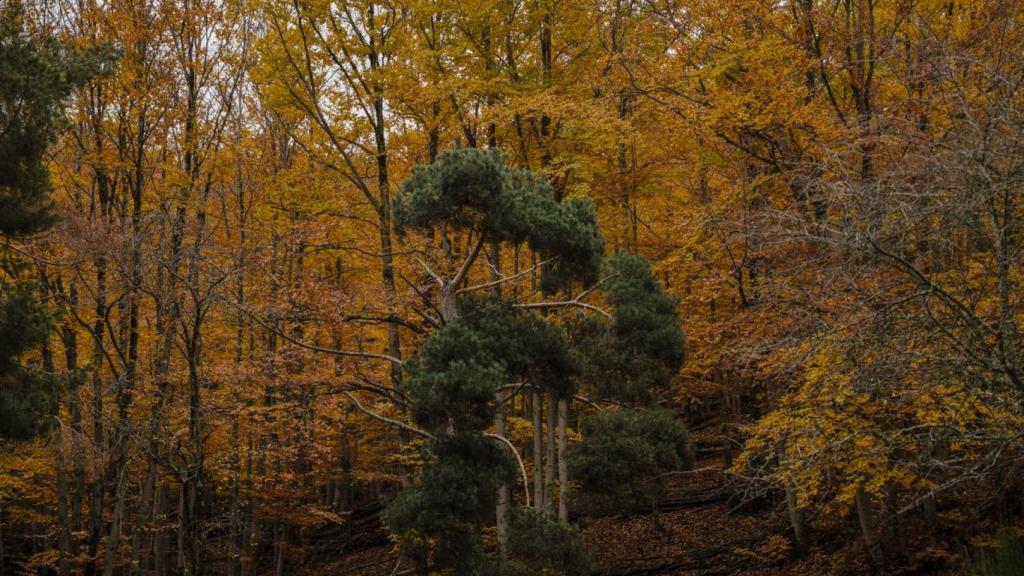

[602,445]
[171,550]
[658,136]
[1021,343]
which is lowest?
[171,550]

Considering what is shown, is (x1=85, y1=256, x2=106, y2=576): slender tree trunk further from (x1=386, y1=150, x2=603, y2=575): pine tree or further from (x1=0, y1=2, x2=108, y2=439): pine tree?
(x1=386, y1=150, x2=603, y2=575): pine tree

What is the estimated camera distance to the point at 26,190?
407 inches

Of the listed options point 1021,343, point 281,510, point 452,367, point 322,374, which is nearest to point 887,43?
point 1021,343

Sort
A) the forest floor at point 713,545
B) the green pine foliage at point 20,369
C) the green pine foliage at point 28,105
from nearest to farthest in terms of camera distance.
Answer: the green pine foliage at point 28,105 → the green pine foliage at point 20,369 → the forest floor at point 713,545

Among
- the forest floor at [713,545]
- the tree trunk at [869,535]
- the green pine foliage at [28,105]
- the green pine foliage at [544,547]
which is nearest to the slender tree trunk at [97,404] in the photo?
the green pine foliage at [28,105]

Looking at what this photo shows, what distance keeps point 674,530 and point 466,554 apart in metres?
9.74

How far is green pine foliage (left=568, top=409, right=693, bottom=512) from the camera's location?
509 inches

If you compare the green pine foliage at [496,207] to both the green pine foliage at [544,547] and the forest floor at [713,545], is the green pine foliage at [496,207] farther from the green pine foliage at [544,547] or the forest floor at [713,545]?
the forest floor at [713,545]

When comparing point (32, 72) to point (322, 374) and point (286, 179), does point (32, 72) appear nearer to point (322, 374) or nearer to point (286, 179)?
point (322, 374)

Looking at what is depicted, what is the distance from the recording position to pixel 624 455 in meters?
13.0

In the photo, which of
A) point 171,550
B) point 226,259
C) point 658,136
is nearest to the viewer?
point 226,259

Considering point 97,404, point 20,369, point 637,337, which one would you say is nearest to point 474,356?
point 637,337

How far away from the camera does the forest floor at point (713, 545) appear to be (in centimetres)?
1255

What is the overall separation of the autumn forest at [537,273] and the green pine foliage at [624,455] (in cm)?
7
